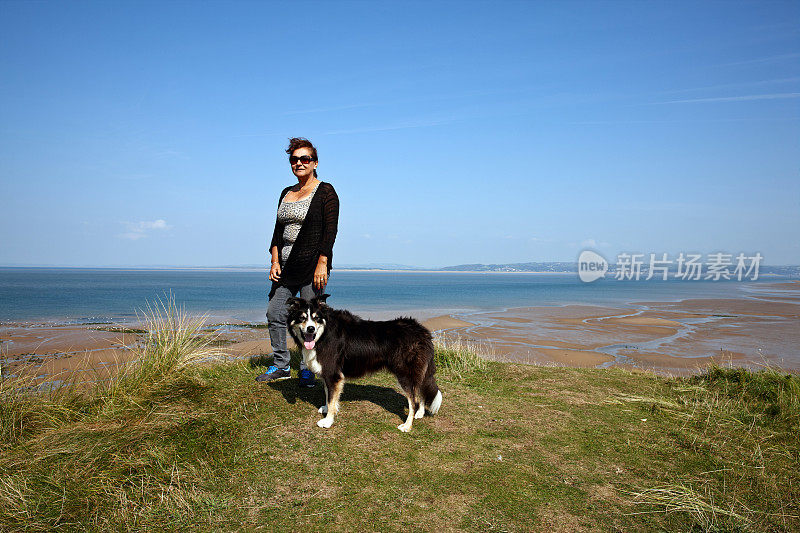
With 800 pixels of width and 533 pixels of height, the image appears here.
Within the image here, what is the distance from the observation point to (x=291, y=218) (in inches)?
209

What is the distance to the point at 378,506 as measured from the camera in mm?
3141

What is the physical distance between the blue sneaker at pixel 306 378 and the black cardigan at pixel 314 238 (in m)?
1.17

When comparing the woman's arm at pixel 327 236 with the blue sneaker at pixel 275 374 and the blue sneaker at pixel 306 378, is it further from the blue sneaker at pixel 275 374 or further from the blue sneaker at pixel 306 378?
the blue sneaker at pixel 275 374

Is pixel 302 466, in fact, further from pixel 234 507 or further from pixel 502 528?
pixel 502 528

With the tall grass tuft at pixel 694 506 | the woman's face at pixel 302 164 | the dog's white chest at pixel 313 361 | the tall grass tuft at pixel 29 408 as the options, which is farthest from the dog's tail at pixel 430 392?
the tall grass tuft at pixel 29 408

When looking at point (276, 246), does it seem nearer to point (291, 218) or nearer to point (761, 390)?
point (291, 218)

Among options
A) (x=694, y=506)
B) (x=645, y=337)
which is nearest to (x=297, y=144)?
(x=694, y=506)

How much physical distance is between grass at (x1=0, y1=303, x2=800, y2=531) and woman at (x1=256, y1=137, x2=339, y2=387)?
1282mm

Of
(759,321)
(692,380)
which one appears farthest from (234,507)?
(759,321)

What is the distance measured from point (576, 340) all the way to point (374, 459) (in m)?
13.9

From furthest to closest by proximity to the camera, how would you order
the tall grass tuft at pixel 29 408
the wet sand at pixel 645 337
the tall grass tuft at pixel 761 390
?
the wet sand at pixel 645 337 → the tall grass tuft at pixel 761 390 → the tall grass tuft at pixel 29 408

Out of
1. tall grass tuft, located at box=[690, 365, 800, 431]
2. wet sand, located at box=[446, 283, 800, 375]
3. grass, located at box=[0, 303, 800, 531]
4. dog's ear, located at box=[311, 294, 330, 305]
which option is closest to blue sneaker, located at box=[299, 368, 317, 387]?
grass, located at box=[0, 303, 800, 531]

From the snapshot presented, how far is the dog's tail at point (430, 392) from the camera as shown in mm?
4641

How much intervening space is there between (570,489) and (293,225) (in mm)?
4120
